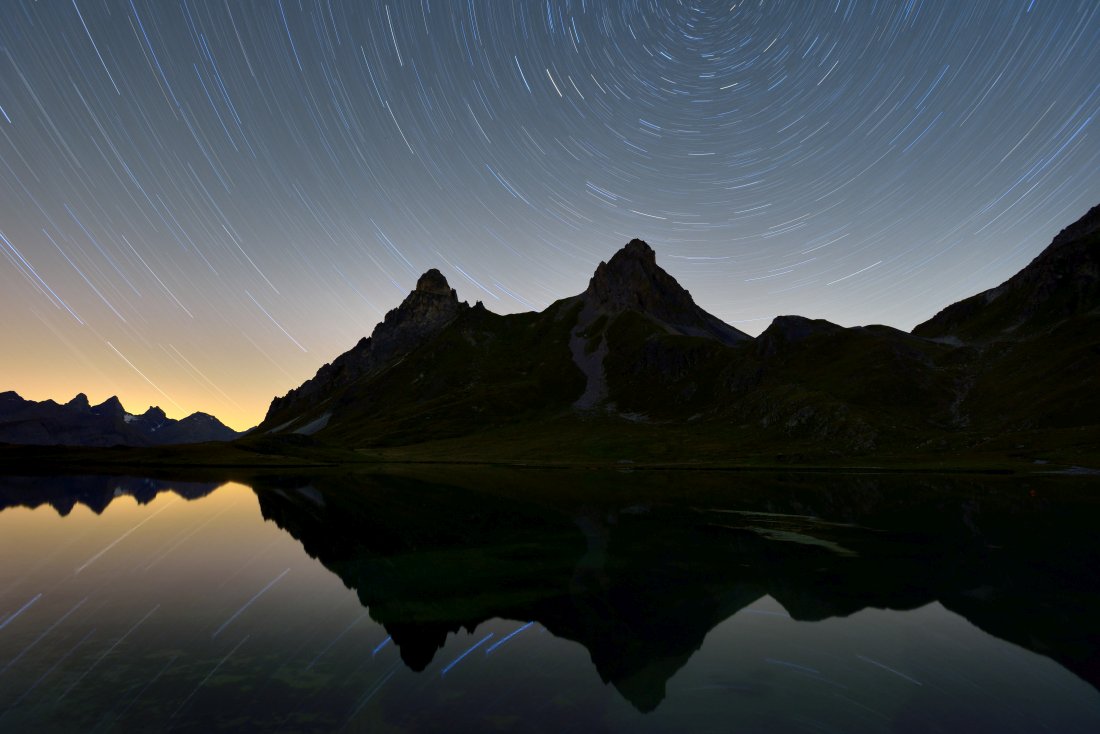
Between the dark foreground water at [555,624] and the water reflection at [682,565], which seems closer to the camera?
the dark foreground water at [555,624]

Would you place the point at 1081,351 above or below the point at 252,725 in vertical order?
above

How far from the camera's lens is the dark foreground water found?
14453mm

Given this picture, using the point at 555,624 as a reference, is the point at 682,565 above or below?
above

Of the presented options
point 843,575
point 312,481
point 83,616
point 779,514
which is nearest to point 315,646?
point 83,616

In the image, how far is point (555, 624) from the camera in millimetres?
21766

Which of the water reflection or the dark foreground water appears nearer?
the dark foreground water

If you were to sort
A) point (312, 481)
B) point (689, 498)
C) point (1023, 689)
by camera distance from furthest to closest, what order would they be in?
point (312, 481)
point (689, 498)
point (1023, 689)

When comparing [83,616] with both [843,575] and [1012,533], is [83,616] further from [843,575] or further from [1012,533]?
[1012,533]

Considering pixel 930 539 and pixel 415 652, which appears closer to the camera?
pixel 415 652

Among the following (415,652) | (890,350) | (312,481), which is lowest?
(415,652)

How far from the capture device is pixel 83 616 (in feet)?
72.6

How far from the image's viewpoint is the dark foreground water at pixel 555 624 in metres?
14.5

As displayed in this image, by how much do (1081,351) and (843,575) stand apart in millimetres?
175739

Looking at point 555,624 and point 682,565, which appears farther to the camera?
point 682,565
